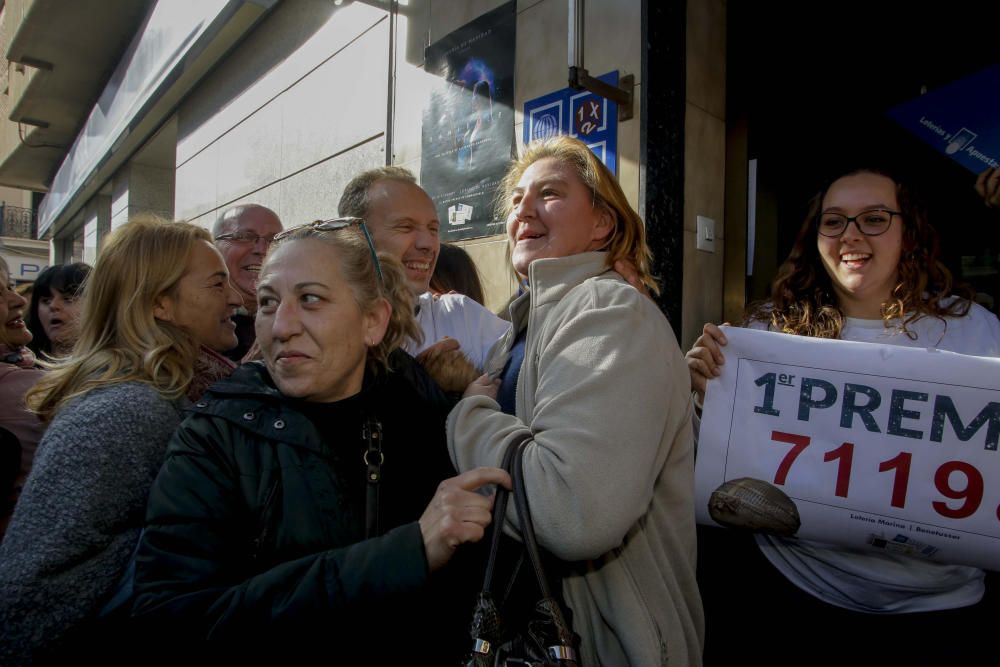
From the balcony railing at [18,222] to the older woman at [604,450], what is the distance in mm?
38971

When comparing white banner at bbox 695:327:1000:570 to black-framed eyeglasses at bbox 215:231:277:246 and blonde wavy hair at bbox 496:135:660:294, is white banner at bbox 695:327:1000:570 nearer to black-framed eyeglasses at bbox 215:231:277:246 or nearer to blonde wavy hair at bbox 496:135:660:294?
blonde wavy hair at bbox 496:135:660:294

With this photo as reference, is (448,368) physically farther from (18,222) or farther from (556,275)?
(18,222)

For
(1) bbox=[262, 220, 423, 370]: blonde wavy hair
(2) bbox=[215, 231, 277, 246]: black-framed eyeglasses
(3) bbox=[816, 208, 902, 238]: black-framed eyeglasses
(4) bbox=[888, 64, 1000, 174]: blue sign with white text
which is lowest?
(1) bbox=[262, 220, 423, 370]: blonde wavy hair

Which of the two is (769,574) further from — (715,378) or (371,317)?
(371,317)

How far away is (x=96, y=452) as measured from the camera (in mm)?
1293

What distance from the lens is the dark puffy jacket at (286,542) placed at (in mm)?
1093

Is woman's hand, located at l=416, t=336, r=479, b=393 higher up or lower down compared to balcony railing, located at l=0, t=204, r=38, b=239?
lower down

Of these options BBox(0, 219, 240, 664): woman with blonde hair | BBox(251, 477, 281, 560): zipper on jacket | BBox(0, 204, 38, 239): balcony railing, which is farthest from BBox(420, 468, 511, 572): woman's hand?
BBox(0, 204, 38, 239): balcony railing

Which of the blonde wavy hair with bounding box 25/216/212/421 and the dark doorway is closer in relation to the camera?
the blonde wavy hair with bounding box 25/216/212/421

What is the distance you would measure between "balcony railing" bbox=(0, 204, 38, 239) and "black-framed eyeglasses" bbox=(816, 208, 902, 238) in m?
39.1

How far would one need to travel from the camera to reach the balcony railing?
31.7 metres

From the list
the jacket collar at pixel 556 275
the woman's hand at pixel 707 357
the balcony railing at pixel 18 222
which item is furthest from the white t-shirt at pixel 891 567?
the balcony railing at pixel 18 222

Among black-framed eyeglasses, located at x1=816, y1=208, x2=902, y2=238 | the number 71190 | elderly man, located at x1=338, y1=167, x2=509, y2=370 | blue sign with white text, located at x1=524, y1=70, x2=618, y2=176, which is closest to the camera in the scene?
the number 71190

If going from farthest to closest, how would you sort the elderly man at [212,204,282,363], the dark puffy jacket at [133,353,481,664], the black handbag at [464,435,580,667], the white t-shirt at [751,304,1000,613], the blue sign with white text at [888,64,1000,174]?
the elderly man at [212,204,282,363], the blue sign with white text at [888,64,1000,174], the white t-shirt at [751,304,1000,613], the dark puffy jacket at [133,353,481,664], the black handbag at [464,435,580,667]
